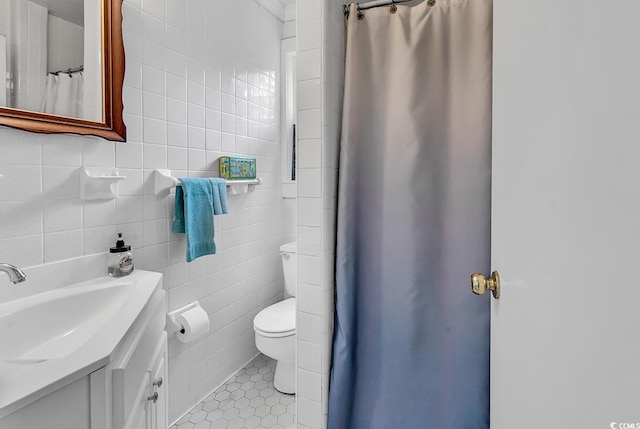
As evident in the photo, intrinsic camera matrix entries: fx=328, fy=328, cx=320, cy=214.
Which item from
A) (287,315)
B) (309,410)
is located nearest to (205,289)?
(287,315)

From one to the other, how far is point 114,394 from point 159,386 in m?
0.46

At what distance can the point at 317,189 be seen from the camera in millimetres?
1309

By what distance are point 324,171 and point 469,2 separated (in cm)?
81

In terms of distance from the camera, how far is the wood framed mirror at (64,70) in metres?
1.01

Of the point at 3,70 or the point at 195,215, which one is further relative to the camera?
the point at 195,215

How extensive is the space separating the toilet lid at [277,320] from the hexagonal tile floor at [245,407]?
42 cm

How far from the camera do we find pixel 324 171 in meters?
1.30

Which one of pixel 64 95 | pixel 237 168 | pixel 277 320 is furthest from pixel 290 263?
pixel 64 95

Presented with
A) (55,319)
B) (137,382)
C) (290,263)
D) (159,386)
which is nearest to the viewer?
(137,382)

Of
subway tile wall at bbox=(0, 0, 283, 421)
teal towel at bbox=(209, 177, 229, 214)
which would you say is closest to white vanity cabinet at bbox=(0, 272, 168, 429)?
subway tile wall at bbox=(0, 0, 283, 421)

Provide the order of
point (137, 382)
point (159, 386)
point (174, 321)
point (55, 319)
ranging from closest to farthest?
point (137, 382) < point (55, 319) < point (159, 386) < point (174, 321)

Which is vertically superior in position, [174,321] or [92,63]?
[92,63]

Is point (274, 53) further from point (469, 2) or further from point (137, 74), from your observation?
point (469, 2)

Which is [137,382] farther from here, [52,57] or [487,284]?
[52,57]
